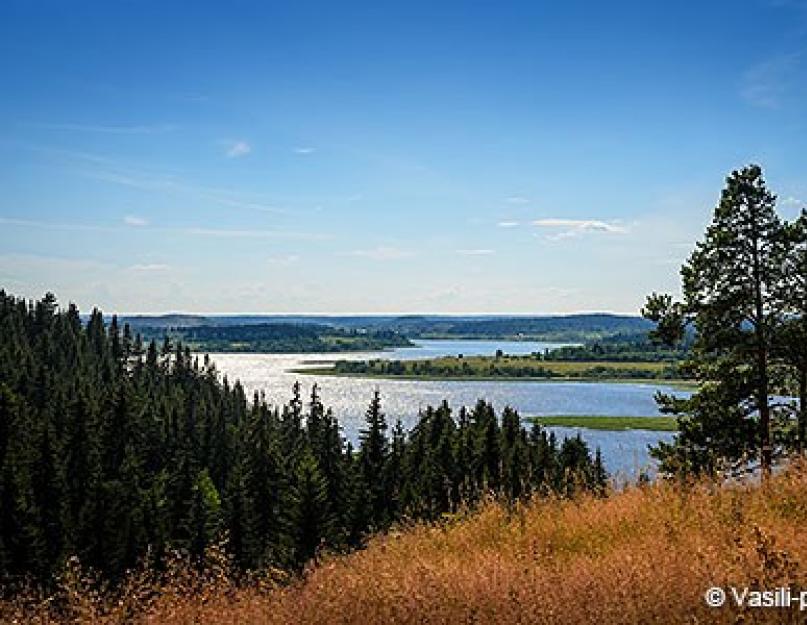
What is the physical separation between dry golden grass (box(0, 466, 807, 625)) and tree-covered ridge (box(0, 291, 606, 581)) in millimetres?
18319

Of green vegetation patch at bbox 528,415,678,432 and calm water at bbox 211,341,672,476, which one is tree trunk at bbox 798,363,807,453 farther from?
green vegetation patch at bbox 528,415,678,432

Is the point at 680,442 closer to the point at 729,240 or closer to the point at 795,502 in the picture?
the point at 729,240

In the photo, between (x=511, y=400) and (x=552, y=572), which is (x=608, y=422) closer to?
(x=511, y=400)

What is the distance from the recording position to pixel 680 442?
22953mm

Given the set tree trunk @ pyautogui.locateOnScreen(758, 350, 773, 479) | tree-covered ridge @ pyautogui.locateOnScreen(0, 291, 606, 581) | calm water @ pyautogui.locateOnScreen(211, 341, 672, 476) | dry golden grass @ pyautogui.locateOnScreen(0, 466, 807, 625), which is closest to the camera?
dry golden grass @ pyautogui.locateOnScreen(0, 466, 807, 625)

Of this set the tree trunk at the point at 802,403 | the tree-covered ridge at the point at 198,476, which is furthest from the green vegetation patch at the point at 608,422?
the tree trunk at the point at 802,403

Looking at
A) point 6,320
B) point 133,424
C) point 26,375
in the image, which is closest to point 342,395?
point 6,320

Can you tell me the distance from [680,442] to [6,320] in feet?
440

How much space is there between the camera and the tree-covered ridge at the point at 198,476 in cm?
4812

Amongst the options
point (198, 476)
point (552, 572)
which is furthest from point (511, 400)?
point (552, 572)

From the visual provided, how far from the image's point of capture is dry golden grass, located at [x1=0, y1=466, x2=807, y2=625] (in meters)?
6.21

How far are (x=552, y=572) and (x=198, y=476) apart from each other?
2835 inches

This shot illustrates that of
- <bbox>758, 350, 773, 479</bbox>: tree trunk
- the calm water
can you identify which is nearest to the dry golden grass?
<bbox>758, 350, 773, 479</bbox>: tree trunk

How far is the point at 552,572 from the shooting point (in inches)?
300
